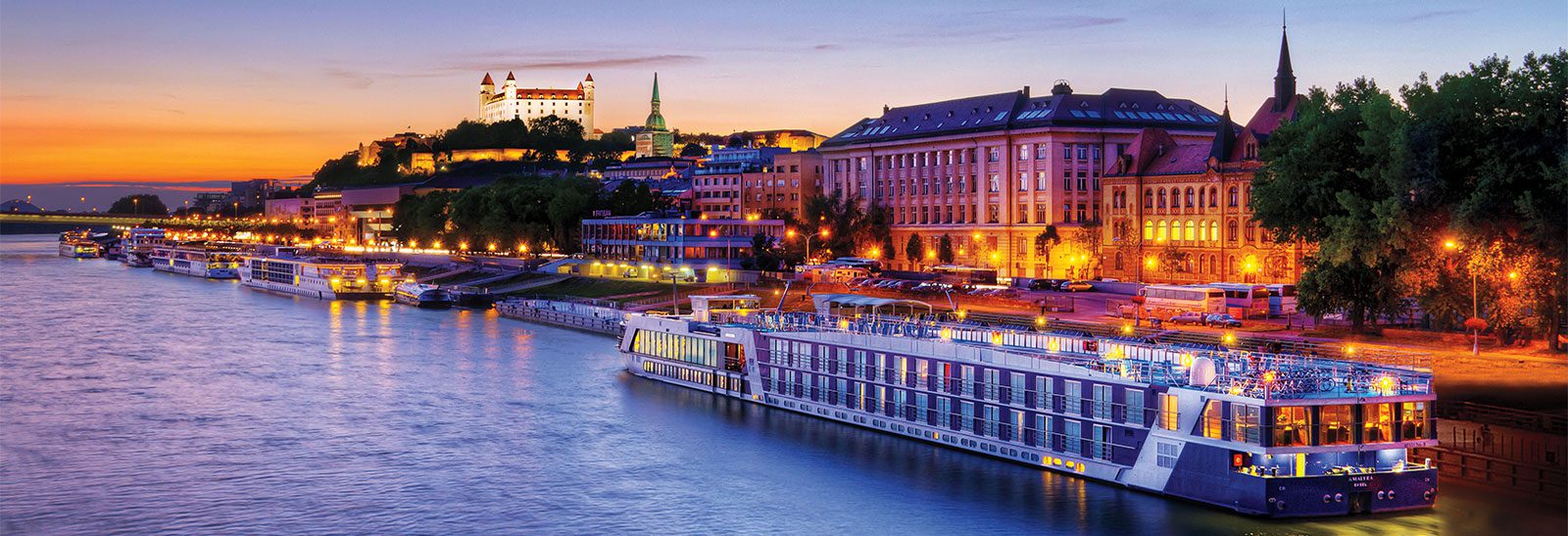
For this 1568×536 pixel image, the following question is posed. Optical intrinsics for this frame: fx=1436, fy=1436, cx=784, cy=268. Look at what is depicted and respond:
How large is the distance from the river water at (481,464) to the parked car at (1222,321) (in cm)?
2228

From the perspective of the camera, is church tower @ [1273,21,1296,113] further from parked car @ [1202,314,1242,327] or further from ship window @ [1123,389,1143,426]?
ship window @ [1123,389,1143,426]

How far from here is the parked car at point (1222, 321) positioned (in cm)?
6438

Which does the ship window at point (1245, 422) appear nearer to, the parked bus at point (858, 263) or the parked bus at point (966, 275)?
the parked bus at point (966, 275)

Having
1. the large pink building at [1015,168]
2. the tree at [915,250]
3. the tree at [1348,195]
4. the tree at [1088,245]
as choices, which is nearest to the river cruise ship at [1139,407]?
the tree at [1348,195]

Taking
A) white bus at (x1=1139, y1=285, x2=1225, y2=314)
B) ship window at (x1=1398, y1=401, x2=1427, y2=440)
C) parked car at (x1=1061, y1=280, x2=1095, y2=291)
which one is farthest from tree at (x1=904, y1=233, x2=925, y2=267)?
ship window at (x1=1398, y1=401, x2=1427, y2=440)

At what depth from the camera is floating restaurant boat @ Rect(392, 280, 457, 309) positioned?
116 m

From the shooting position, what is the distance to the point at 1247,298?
69.5 m

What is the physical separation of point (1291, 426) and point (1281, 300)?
40199 millimetres

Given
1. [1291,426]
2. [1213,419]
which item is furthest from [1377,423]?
[1213,419]

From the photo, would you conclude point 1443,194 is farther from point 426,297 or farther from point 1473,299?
point 426,297

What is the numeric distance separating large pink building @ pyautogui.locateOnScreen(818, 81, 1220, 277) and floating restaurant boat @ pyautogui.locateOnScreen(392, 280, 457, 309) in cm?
3912

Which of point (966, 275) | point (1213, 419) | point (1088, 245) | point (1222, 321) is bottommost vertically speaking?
point (1213, 419)

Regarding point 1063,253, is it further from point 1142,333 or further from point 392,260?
point 392,260

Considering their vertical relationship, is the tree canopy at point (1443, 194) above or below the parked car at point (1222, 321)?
above
